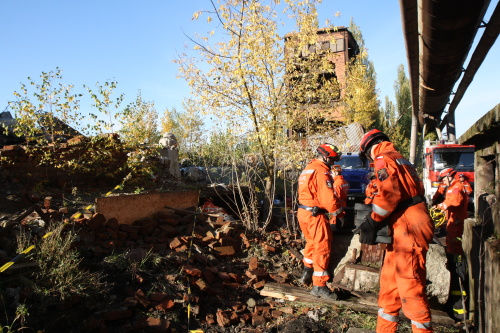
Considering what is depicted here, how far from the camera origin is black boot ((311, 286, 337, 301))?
488 centimetres

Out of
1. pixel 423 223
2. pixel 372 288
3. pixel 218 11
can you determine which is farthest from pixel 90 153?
pixel 423 223

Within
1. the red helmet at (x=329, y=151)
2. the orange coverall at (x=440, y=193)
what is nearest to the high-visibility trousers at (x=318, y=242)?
the red helmet at (x=329, y=151)

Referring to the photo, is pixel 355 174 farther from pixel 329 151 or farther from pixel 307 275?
pixel 307 275

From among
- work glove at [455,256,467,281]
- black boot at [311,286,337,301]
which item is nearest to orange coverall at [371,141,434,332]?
black boot at [311,286,337,301]

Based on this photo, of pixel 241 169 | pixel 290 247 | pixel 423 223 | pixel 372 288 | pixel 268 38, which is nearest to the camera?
pixel 423 223

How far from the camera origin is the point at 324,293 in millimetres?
4926

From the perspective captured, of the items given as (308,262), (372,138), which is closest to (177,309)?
(308,262)

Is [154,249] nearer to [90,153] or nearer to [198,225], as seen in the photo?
[198,225]

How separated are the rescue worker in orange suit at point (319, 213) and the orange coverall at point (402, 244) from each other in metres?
1.31

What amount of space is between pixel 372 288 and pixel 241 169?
13.2 ft

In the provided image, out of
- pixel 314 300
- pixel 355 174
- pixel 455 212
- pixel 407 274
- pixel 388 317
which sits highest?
pixel 355 174

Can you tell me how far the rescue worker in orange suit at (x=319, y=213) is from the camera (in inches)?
198

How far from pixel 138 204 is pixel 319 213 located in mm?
3073

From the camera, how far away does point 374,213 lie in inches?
146
